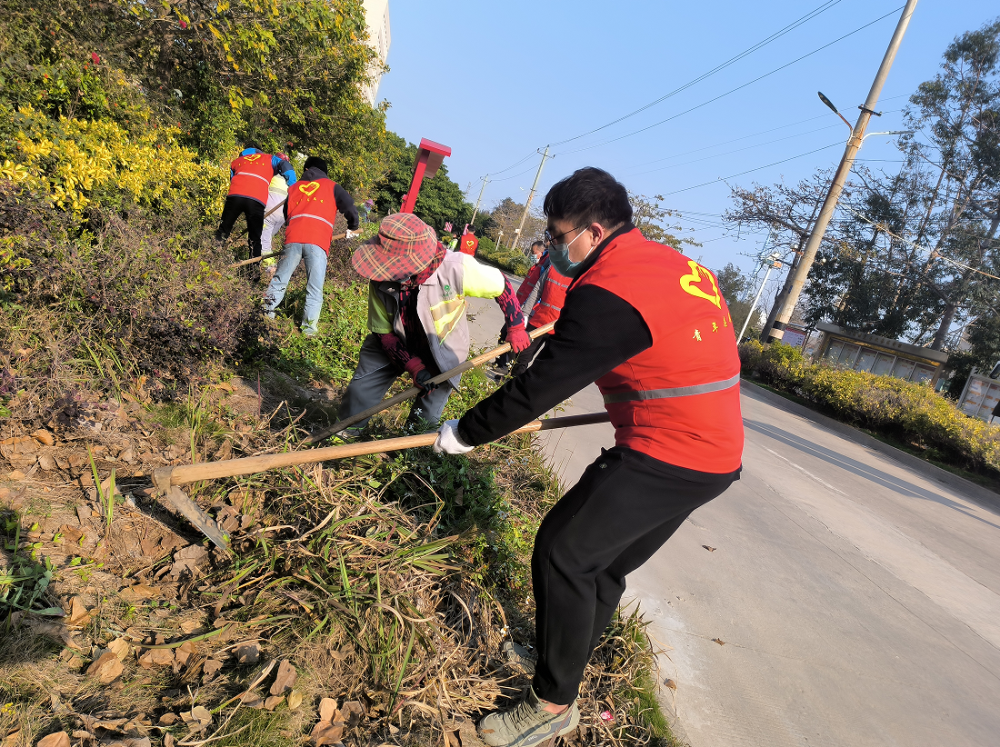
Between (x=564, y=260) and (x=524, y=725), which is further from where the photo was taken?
(x=564, y=260)

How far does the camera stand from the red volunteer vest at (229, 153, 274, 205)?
6352 millimetres

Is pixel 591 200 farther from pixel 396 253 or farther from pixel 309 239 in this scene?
pixel 309 239

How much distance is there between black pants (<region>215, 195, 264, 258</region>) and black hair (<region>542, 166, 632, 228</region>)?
204 inches

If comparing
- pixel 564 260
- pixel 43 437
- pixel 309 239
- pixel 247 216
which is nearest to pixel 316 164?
pixel 309 239

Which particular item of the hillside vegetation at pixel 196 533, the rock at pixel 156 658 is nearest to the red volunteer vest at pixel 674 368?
the hillside vegetation at pixel 196 533

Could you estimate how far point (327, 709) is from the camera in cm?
206

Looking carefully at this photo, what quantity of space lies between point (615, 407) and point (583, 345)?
399mm

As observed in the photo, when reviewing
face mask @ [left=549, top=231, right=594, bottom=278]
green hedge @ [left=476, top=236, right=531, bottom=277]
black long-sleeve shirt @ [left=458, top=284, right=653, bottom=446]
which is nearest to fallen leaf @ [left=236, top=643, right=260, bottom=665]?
black long-sleeve shirt @ [left=458, top=284, right=653, bottom=446]

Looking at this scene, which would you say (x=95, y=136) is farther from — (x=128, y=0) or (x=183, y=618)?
(x=183, y=618)

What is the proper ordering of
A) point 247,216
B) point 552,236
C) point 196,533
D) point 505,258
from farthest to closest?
point 505,258 < point 247,216 < point 196,533 < point 552,236

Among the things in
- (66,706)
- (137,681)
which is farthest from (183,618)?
(66,706)

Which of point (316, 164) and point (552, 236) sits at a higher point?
point (316, 164)

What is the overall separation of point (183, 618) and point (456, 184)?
164 feet

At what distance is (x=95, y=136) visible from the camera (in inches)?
191
